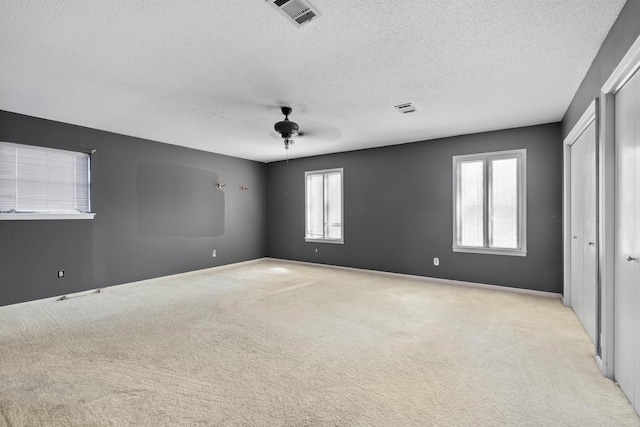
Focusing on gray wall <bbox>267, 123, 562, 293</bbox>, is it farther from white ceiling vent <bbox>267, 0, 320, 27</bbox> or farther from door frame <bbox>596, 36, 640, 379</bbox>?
white ceiling vent <bbox>267, 0, 320, 27</bbox>

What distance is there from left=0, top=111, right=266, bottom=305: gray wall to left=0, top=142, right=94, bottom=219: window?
0.11 meters

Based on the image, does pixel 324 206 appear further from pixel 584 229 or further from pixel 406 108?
pixel 584 229

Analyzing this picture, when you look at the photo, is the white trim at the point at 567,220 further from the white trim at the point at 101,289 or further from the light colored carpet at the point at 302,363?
the white trim at the point at 101,289

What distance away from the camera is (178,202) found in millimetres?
6047

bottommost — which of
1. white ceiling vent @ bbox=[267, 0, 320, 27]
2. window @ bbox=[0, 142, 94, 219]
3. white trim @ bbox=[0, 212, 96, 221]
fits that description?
white trim @ bbox=[0, 212, 96, 221]

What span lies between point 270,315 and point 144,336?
1.29 m

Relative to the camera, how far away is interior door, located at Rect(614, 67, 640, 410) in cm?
193

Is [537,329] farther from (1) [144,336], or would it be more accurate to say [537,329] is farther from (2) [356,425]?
(1) [144,336]

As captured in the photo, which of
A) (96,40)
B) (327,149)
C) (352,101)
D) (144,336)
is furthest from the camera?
(327,149)

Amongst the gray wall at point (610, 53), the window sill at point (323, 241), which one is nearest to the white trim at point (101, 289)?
the window sill at point (323, 241)

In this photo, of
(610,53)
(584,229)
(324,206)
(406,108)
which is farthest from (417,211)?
(610,53)

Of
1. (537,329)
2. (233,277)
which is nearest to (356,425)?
(537,329)

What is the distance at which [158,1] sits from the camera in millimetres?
1949

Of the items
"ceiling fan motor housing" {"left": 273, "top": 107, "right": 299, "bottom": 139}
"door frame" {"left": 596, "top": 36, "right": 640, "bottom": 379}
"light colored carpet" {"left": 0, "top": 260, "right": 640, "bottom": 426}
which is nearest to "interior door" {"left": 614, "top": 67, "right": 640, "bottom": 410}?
"door frame" {"left": 596, "top": 36, "right": 640, "bottom": 379}
